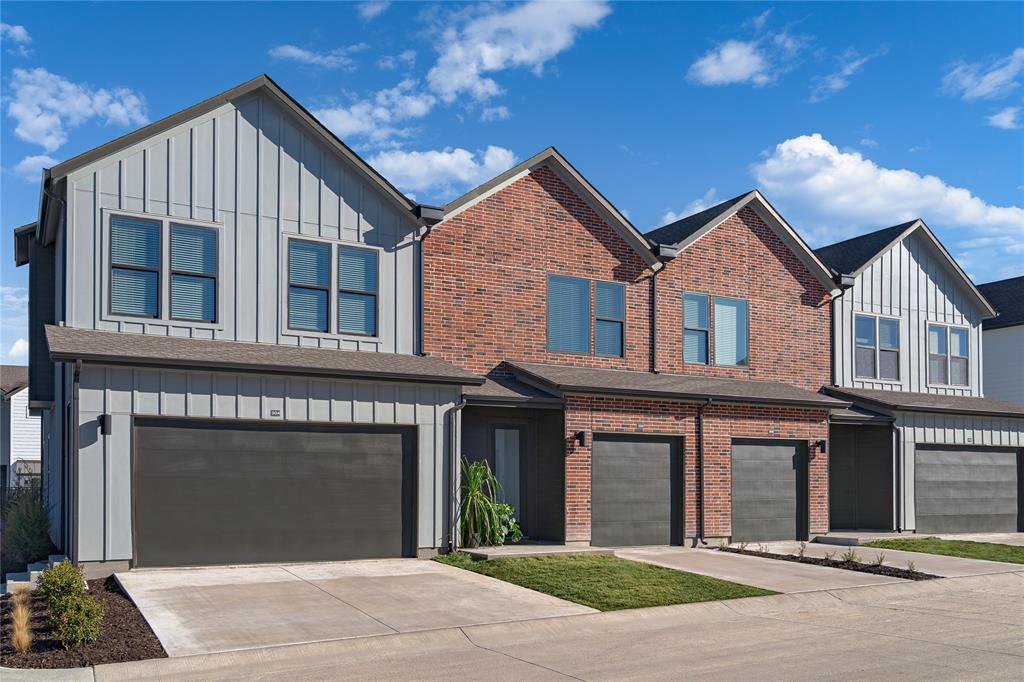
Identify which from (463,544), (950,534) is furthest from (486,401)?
(950,534)

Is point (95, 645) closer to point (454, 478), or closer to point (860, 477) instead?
point (454, 478)

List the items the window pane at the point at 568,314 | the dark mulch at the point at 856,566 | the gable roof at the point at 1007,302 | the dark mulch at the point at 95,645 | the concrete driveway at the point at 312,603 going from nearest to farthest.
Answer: the dark mulch at the point at 95,645 → the concrete driveway at the point at 312,603 → the dark mulch at the point at 856,566 → the window pane at the point at 568,314 → the gable roof at the point at 1007,302

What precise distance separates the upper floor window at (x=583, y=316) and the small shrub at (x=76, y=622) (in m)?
13.1

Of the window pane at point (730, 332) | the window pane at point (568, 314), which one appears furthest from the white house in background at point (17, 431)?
the window pane at point (730, 332)

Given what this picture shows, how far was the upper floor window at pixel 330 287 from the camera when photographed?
1900 cm

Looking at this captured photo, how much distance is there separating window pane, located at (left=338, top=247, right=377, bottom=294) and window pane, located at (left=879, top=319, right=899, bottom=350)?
16037mm

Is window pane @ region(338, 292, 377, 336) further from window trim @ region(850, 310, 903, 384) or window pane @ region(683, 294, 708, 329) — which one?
window trim @ region(850, 310, 903, 384)

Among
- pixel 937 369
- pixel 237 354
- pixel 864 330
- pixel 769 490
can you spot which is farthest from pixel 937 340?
pixel 237 354

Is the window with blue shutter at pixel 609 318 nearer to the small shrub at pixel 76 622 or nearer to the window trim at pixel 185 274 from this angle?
the window trim at pixel 185 274

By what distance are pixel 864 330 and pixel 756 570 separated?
1250cm

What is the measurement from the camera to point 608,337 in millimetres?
23203

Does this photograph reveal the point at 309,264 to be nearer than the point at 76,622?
No

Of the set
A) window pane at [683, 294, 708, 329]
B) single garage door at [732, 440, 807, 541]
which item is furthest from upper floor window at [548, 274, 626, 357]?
single garage door at [732, 440, 807, 541]

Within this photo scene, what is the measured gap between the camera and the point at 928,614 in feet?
47.3
